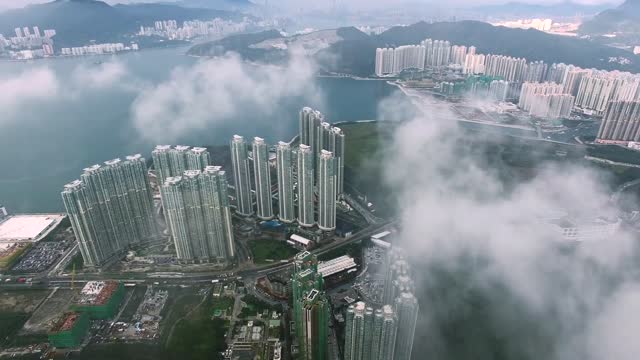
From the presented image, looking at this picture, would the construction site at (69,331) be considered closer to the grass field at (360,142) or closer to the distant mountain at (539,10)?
the grass field at (360,142)

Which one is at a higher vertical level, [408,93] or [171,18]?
[171,18]

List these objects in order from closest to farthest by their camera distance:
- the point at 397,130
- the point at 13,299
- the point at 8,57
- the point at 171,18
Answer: the point at 13,299, the point at 397,130, the point at 8,57, the point at 171,18

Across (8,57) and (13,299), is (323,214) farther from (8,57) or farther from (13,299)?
(8,57)

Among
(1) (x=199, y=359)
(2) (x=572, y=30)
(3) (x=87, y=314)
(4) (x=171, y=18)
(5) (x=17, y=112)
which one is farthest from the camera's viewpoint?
(4) (x=171, y=18)

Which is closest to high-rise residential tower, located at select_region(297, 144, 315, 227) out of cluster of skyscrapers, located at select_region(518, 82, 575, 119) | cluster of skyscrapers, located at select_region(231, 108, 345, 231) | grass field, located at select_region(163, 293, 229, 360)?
cluster of skyscrapers, located at select_region(231, 108, 345, 231)

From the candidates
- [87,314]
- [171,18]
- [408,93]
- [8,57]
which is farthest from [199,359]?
[171,18]

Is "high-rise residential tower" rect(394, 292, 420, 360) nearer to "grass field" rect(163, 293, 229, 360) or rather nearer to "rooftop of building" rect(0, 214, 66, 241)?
"grass field" rect(163, 293, 229, 360)

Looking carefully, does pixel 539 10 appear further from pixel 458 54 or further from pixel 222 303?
pixel 222 303
